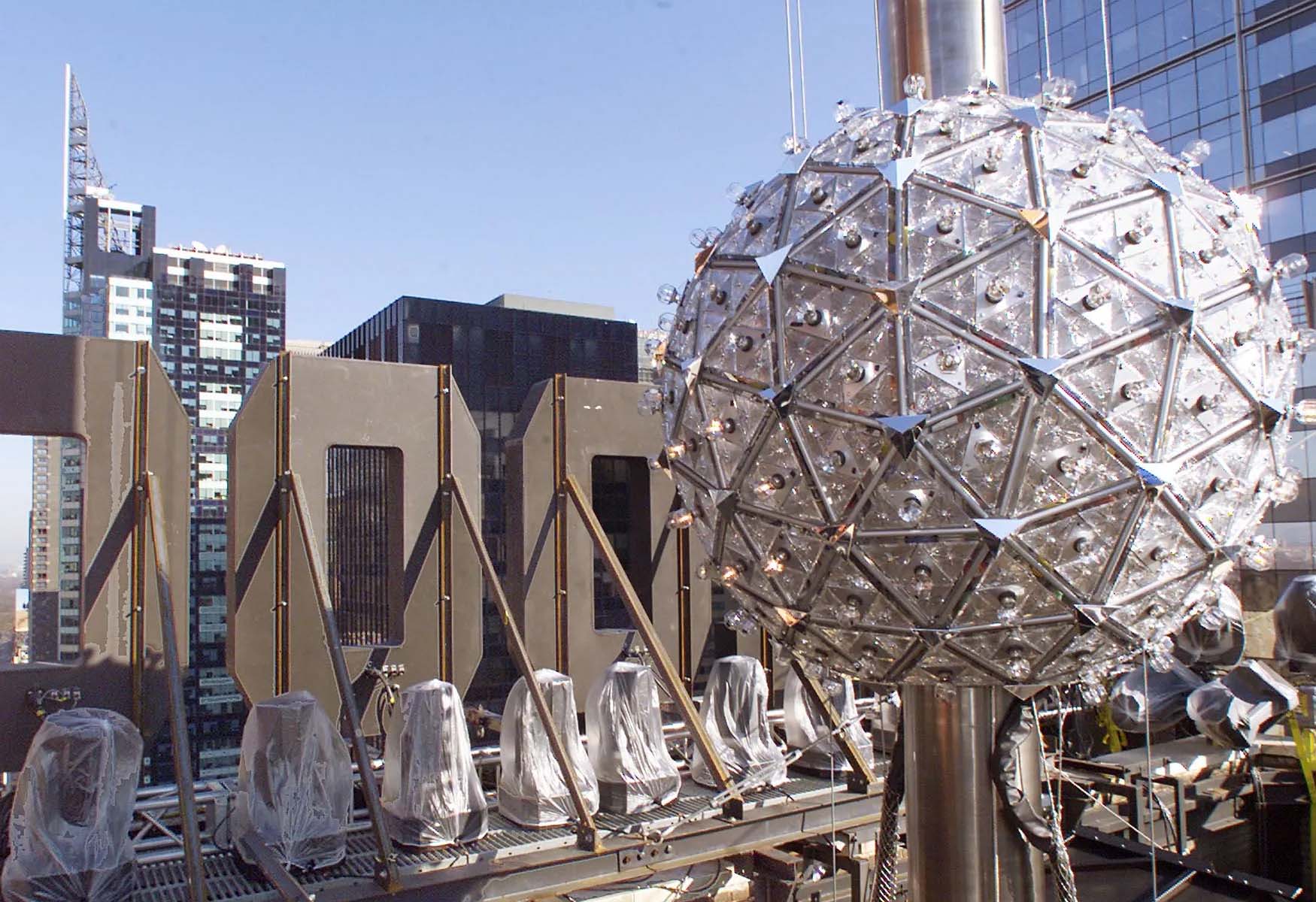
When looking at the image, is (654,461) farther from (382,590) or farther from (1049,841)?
(382,590)

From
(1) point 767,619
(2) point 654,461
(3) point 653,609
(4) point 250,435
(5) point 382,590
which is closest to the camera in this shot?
(1) point 767,619

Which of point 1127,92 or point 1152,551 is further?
point 1127,92

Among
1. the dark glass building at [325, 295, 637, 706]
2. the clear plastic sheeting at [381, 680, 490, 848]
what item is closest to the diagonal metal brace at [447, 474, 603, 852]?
the clear plastic sheeting at [381, 680, 490, 848]

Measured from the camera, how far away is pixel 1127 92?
31.3m

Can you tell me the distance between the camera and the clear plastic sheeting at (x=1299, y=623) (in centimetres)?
752

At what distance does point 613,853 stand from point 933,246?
5.32 meters

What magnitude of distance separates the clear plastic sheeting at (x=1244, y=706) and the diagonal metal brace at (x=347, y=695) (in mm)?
5504

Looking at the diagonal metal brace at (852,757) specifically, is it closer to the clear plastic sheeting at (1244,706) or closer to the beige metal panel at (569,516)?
the beige metal panel at (569,516)

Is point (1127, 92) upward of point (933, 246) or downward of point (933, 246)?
upward

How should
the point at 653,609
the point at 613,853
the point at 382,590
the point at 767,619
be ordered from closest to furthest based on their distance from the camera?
the point at 767,619
the point at 613,853
the point at 653,609
the point at 382,590

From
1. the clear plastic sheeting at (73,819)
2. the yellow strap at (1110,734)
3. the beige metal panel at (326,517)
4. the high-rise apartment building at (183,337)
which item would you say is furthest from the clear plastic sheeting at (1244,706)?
the high-rise apartment building at (183,337)

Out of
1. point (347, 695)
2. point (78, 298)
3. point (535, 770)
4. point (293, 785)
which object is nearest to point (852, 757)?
point (535, 770)

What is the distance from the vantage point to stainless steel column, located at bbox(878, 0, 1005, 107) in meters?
2.29

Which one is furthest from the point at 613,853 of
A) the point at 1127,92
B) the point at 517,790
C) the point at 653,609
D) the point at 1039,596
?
the point at 1127,92
